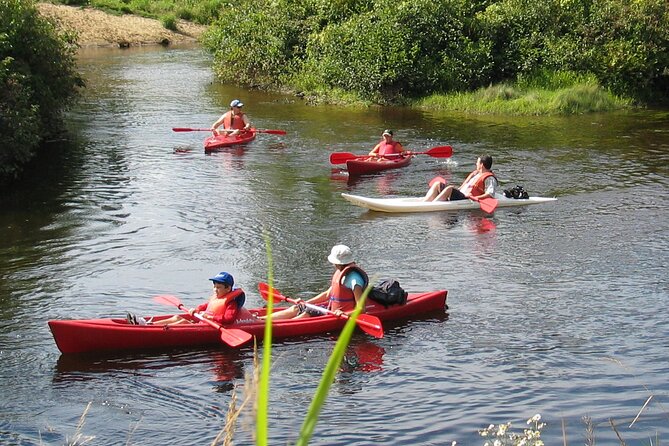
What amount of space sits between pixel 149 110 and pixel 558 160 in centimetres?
1227

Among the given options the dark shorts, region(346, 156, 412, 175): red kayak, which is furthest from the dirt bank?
the dark shorts

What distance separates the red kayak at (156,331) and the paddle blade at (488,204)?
5.39m

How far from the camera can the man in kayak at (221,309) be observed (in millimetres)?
10391

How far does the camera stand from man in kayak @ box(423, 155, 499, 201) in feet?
53.7

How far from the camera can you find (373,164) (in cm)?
1902

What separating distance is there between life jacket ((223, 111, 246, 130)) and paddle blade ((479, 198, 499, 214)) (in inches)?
319

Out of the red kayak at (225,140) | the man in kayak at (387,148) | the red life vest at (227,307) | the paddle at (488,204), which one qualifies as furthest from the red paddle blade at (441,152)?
the red life vest at (227,307)

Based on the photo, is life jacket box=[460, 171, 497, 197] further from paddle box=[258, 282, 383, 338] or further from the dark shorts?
paddle box=[258, 282, 383, 338]

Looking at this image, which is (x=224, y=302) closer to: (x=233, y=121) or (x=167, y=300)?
(x=167, y=300)

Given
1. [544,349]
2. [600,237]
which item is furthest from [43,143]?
[544,349]

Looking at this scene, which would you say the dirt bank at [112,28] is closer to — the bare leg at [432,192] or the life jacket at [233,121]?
the life jacket at [233,121]

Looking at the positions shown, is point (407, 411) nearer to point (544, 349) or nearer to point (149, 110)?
point (544, 349)

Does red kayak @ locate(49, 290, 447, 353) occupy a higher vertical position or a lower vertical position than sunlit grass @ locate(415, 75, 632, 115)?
lower

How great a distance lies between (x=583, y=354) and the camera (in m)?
10.2
